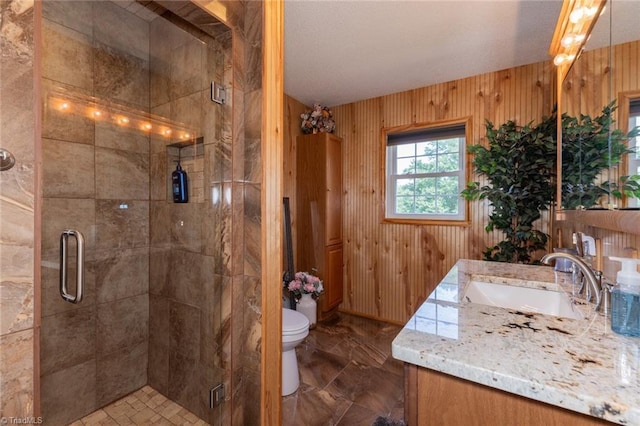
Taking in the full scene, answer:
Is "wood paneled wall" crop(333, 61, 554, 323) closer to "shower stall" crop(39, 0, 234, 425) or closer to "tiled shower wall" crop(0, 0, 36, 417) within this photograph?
"shower stall" crop(39, 0, 234, 425)

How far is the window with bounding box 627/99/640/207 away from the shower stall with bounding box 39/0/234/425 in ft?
4.52

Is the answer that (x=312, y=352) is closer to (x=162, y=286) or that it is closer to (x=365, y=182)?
(x=162, y=286)

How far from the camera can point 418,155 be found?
2967 mm

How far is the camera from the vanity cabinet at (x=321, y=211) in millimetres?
3047

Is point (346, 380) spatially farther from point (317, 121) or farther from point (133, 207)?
point (317, 121)

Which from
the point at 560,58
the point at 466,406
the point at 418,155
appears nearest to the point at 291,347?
the point at 466,406

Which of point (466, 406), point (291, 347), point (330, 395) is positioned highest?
point (466, 406)

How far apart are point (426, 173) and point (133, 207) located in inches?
104

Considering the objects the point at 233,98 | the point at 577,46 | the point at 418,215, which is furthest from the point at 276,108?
the point at 418,215

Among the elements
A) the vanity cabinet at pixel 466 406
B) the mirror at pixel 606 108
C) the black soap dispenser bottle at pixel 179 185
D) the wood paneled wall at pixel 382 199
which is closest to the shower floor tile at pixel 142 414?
the black soap dispenser bottle at pixel 179 185

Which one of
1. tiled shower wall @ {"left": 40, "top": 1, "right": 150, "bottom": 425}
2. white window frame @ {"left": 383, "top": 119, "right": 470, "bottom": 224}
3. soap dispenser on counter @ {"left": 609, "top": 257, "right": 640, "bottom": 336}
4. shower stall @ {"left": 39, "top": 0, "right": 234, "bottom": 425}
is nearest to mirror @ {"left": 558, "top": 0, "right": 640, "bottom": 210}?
soap dispenser on counter @ {"left": 609, "top": 257, "right": 640, "bottom": 336}

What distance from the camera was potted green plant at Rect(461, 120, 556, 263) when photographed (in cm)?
215

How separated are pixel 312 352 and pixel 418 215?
1.74m

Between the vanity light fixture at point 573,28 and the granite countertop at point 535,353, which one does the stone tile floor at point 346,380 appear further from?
the vanity light fixture at point 573,28
